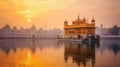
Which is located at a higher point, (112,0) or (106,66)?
(112,0)

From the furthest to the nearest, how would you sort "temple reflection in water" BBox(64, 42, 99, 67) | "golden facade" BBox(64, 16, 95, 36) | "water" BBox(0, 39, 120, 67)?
1. "golden facade" BBox(64, 16, 95, 36)
2. "temple reflection in water" BBox(64, 42, 99, 67)
3. "water" BBox(0, 39, 120, 67)

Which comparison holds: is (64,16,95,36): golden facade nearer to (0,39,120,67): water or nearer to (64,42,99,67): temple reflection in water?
(0,39,120,67): water

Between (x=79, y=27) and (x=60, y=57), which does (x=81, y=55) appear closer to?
(x=60, y=57)

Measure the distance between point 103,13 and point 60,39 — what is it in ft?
18.7

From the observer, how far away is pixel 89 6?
22.5m

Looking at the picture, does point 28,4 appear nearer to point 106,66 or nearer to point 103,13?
point 103,13

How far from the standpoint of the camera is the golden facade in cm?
2378

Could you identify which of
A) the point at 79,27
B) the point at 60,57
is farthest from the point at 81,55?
the point at 79,27

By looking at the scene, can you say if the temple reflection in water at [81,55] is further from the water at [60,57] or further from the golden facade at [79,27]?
the golden facade at [79,27]

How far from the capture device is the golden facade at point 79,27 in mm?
23781

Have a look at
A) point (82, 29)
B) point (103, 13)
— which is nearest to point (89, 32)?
point (82, 29)

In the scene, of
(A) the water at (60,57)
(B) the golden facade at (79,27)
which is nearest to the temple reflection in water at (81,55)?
(A) the water at (60,57)

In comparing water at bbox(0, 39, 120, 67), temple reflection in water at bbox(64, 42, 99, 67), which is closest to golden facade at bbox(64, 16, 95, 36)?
water at bbox(0, 39, 120, 67)

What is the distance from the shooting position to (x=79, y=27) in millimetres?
24375
